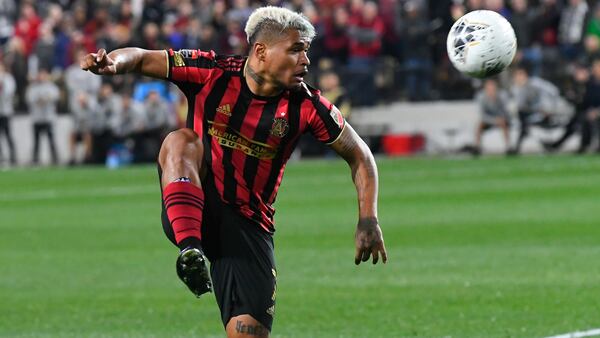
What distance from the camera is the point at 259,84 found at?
703 cm

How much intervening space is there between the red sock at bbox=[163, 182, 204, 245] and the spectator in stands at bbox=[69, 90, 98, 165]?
24811 mm

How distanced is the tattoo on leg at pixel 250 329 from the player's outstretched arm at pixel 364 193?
23.5 inches

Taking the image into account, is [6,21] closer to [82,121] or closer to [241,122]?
[82,121]

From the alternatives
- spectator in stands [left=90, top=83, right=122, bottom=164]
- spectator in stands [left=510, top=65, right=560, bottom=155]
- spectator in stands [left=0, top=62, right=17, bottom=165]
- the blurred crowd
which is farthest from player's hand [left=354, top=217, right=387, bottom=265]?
spectator in stands [left=0, top=62, right=17, bottom=165]

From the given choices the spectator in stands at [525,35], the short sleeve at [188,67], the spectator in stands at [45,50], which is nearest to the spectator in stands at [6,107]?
the spectator in stands at [45,50]

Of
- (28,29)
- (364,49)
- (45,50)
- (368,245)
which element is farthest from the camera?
(28,29)

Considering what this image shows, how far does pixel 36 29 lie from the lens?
33.3 meters

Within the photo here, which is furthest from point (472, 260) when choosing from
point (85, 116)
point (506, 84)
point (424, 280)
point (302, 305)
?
point (85, 116)

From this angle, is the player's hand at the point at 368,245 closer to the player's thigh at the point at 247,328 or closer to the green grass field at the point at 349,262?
the player's thigh at the point at 247,328

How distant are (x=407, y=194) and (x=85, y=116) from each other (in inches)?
484

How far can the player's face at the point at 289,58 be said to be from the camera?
686cm

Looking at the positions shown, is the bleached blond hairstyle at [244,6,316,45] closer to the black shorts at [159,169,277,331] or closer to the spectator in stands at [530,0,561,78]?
the black shorts at [159,169,277,331]

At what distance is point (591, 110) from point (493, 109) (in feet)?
6.50

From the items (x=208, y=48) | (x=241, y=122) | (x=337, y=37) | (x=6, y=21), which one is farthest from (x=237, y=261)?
(x=6, y=21)
